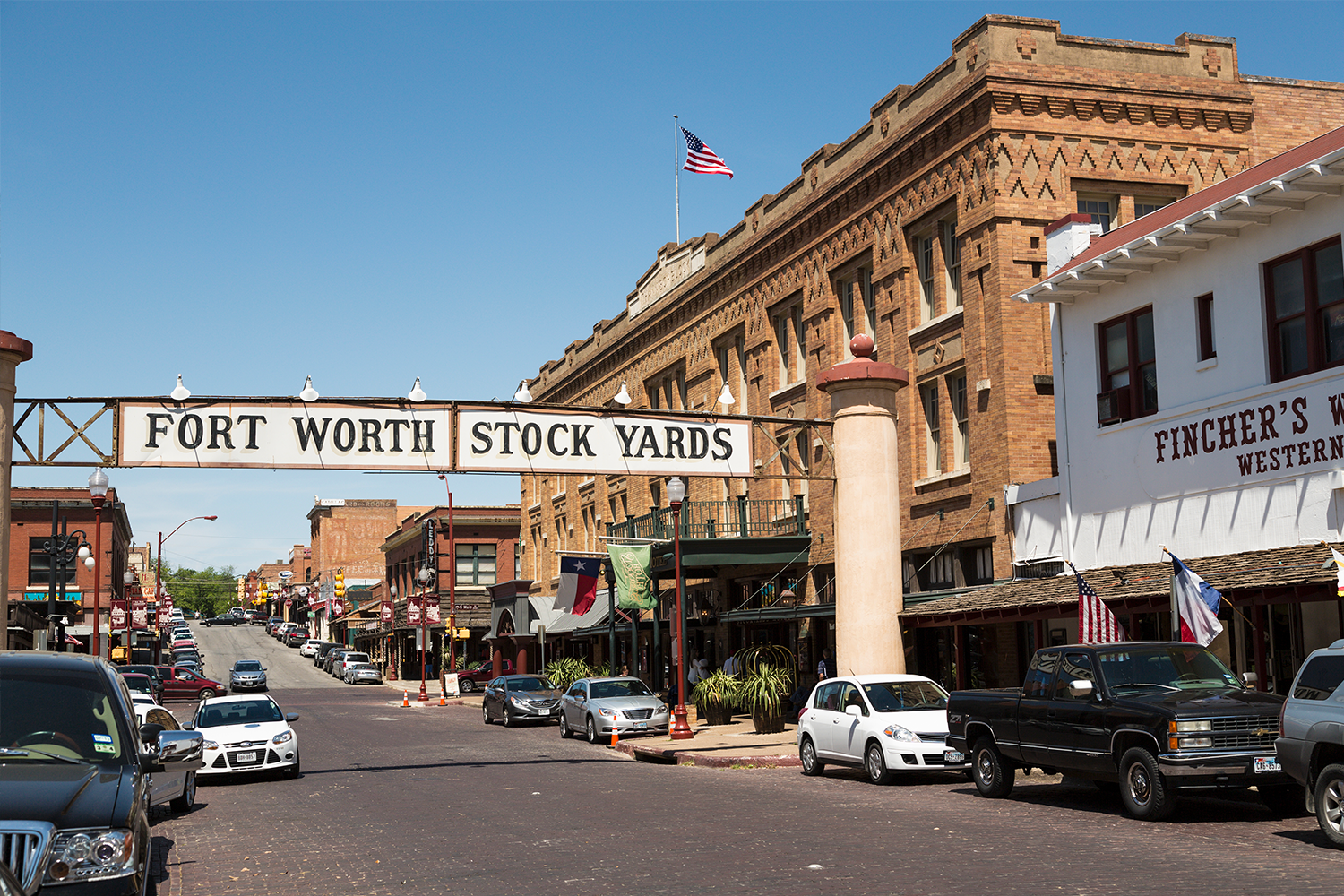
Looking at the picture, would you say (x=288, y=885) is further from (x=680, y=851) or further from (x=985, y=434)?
(x=985, y=434)

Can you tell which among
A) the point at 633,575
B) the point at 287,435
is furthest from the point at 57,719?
the point at 633,575

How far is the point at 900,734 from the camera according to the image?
18.3 meters

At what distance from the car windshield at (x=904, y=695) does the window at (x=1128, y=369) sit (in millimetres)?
6438

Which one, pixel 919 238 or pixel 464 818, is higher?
pixel 919 238

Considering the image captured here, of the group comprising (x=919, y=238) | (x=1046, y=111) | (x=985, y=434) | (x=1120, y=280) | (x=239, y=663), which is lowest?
(x=239, y=663)

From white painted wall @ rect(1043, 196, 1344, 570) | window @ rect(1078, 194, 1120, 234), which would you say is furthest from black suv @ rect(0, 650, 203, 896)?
window @ rect(1078, 194, 1120, 234)

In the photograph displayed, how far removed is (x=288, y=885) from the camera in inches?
433

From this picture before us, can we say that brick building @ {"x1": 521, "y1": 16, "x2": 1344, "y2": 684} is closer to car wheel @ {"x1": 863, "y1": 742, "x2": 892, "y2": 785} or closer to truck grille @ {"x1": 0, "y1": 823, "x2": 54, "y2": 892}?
car wheel @ {"x1": 863, "y1": 742, "x2": 892, "y2": 785}

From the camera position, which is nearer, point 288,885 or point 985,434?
point 288,885

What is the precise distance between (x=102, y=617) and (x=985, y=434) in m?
75.1

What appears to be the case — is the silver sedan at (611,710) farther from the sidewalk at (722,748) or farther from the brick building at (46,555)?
the brick building at (46,555)

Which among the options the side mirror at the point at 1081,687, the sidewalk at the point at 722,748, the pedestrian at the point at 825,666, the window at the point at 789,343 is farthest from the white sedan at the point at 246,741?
the window at the point at 789,343

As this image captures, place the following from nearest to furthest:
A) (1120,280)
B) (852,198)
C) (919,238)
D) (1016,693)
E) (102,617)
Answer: (1016,693), (1120,280), (919,238), (852,198), (102,617)

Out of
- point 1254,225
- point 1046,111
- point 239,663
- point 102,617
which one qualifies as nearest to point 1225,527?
point 1254,225
